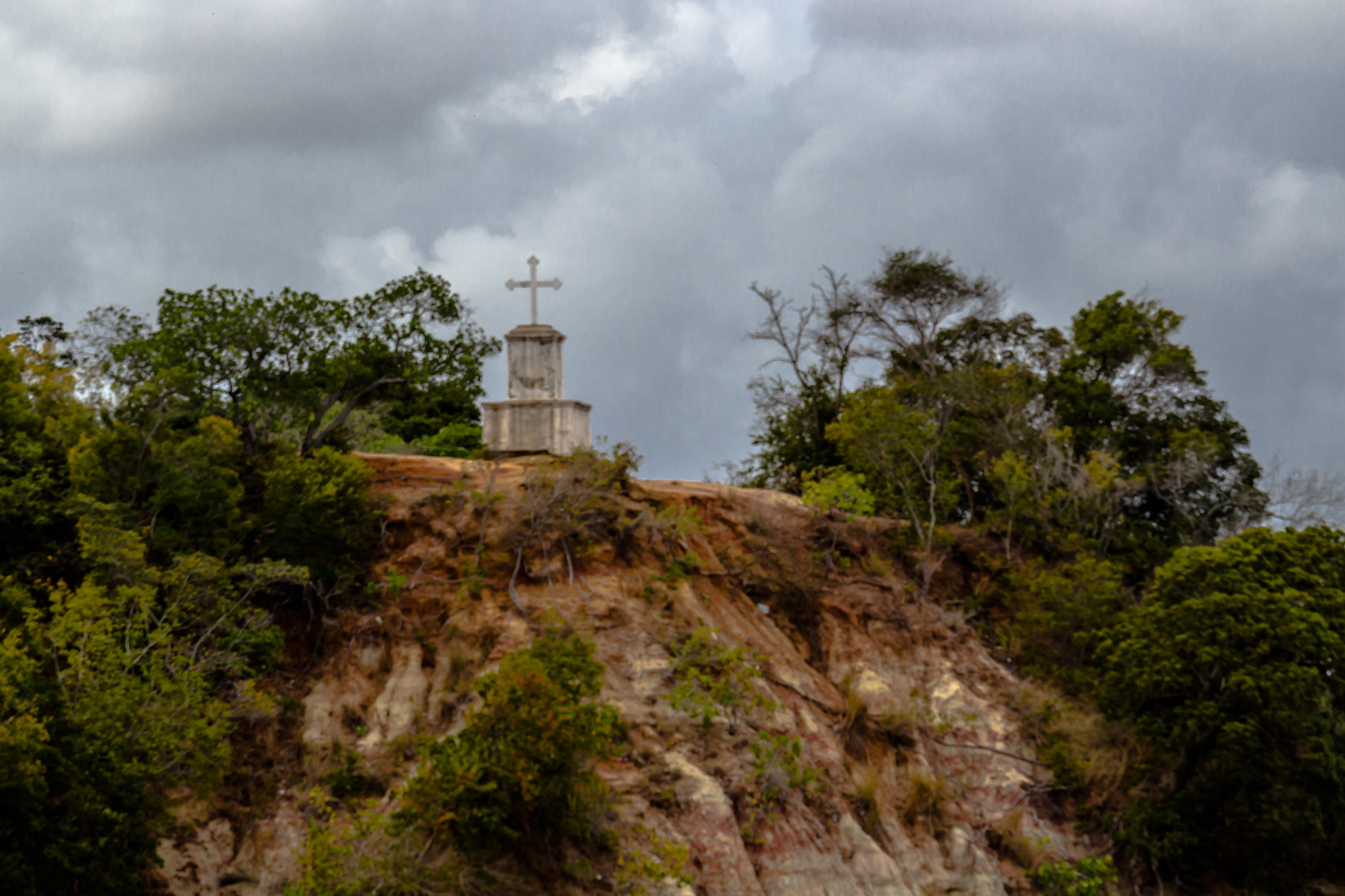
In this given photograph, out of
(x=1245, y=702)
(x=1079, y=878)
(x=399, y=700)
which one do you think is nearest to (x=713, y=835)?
(x=399, y=700)

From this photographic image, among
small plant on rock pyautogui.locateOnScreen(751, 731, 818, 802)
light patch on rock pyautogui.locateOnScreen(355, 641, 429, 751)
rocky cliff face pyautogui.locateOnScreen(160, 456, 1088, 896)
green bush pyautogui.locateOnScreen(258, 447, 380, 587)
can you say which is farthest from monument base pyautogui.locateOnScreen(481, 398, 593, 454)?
small plant on rock pyautogui.locateOnScreen(751, 731, 818, 802)

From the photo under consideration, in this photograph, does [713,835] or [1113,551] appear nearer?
[713,835]

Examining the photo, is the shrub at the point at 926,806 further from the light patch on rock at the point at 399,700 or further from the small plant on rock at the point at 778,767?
the light patch on rock at the point at 399,700

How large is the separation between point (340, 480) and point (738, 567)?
786cm

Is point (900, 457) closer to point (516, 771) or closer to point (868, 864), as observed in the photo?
point (868, 864)

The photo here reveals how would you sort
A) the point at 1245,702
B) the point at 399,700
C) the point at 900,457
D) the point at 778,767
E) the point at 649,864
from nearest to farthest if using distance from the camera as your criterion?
1. the point at 649,864
2. the point at 778,767
3. the point at 399,700
4. the point at 1245,702
5. the point at 900,457

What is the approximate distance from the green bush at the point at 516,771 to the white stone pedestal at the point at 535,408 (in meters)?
11.3

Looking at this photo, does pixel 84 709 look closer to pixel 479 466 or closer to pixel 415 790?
pixel 415 790

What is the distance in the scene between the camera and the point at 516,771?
1703 centimetres

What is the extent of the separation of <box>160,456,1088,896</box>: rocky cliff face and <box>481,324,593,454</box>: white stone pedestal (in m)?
2.23

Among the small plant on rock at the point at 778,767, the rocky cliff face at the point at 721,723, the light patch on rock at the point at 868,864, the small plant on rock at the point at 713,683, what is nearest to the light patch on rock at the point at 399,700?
the rocky cliff face at the point at 721,723

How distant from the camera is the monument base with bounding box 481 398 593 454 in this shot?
2895 cm

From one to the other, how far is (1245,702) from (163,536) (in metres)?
17.6

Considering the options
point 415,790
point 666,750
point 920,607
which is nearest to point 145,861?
point 415,790
